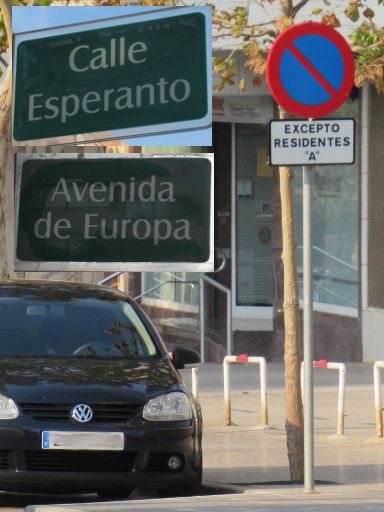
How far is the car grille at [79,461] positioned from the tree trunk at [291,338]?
1.54 meters

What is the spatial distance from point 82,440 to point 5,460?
0.51 m

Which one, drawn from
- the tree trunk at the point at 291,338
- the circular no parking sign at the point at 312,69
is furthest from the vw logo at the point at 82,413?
the circular no parking sign at the point at 312,69

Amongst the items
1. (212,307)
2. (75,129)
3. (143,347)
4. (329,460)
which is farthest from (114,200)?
(212,307)

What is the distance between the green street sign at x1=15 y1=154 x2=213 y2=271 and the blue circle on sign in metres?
2.86

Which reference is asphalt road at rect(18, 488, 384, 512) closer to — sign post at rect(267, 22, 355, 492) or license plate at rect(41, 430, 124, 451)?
sign post at rect(267, 22, 355, 492)

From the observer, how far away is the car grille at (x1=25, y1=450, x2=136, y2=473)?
957cm

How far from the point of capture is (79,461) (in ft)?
31.6

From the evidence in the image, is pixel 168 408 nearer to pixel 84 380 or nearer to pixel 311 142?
pixel 84 380

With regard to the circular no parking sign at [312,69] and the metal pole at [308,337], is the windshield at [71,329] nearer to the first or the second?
the metal pole at [308,337]

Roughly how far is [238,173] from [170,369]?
1495cm

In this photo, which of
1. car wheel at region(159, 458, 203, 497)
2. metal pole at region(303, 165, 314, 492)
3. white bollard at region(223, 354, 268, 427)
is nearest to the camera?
metal pole at region(303, 165, 314, 492)

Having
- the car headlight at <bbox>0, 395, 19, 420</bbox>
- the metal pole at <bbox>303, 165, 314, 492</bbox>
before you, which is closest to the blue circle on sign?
the metal pole at <bbox>303, 165, 314, 492</bbox>

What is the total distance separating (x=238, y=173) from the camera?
2522cm

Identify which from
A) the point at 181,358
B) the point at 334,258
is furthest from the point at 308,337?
the point at 334,258
